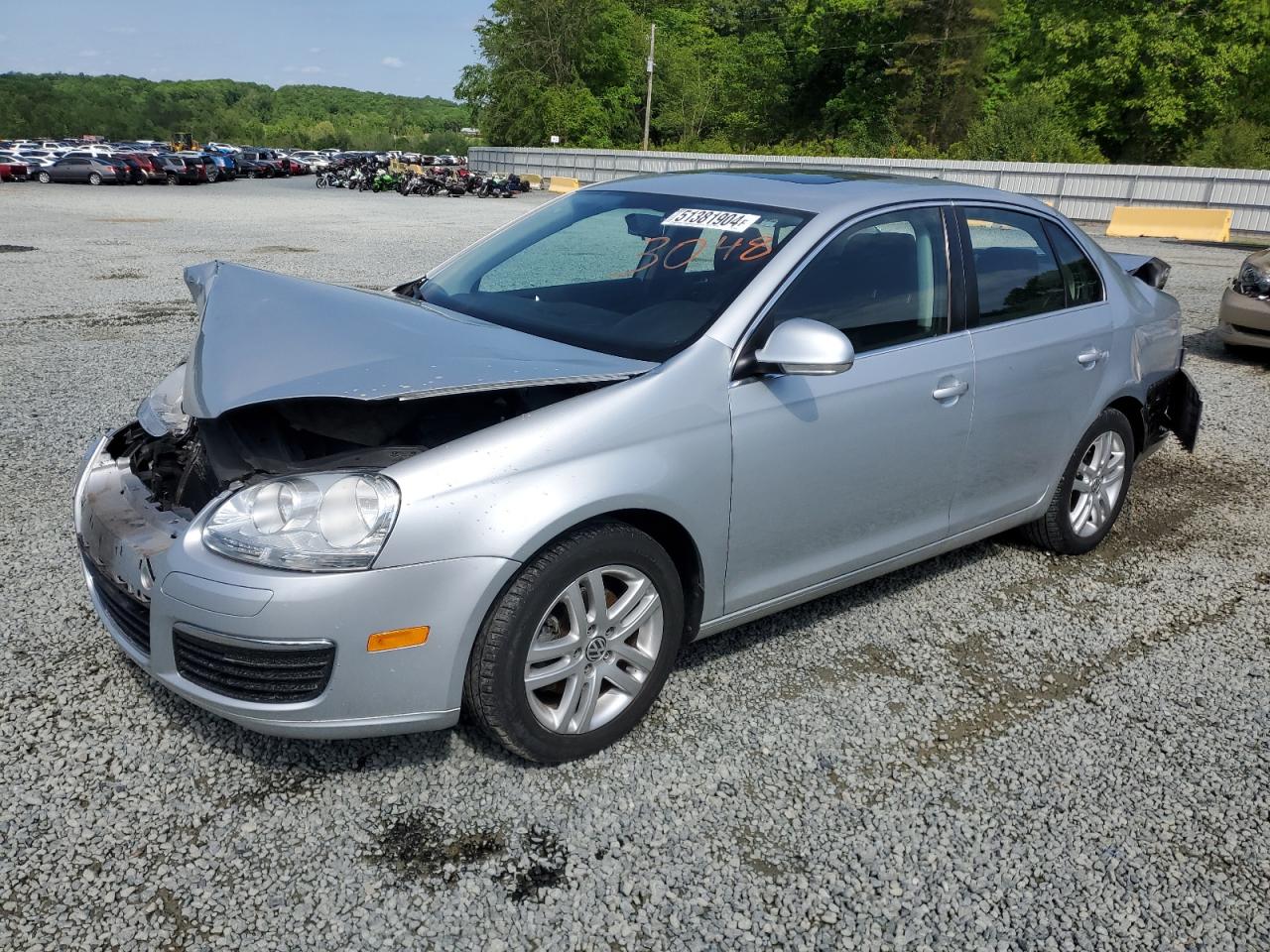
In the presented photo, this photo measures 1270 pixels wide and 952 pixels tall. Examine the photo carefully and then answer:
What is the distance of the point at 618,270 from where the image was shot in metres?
3.75

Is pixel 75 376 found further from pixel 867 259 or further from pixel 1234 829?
pixel 1234 829

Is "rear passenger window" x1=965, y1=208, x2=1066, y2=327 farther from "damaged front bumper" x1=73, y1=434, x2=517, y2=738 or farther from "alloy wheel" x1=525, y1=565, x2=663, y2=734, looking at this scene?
"damaged front bumper" x1=73, y1=434, x2=517, y2=738

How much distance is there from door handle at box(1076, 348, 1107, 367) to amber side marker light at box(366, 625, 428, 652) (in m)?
2.91

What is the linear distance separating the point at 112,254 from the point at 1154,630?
14431mm

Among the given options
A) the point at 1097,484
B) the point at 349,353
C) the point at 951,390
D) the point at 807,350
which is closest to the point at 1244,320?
the point at 1097,484

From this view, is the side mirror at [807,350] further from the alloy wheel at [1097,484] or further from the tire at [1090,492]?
the alloy wheel at [1097,484]

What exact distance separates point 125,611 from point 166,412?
3.04 feet

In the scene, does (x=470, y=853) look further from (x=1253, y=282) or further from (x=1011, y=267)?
(x=1253, y=282)

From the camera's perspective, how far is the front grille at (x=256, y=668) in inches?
95.5

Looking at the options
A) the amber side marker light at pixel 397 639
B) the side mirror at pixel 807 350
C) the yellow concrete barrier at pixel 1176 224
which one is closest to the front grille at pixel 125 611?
the amber side marker light at pixel 397 639

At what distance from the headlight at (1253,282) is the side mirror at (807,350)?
24.3 ft

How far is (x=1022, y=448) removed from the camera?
3955 mm

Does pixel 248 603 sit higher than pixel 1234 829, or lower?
higher

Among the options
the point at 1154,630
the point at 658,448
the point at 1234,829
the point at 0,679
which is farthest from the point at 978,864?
the point at 0,679
